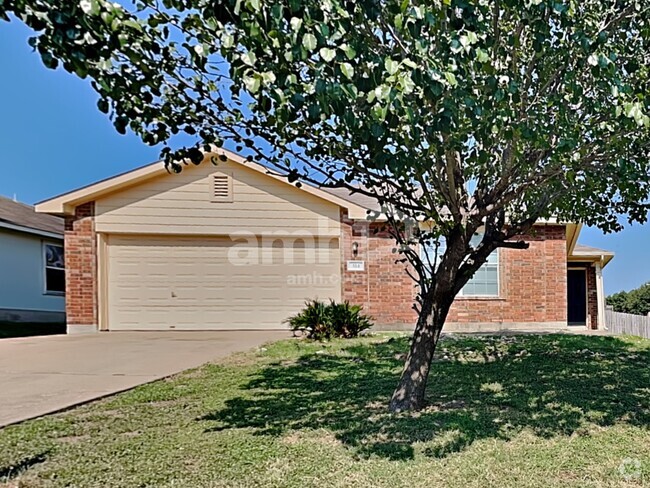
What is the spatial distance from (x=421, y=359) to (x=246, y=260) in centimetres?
826

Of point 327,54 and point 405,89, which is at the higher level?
point 327,54

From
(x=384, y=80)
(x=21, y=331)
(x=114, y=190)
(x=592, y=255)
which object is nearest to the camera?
(x=384, y=80)

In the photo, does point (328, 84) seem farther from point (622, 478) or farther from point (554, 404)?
point (554, 404)

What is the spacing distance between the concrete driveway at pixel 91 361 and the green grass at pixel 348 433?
0.50m

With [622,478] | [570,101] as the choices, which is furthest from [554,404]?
[570,101]

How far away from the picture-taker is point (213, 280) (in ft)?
40.0

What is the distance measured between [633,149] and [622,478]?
8.69ft

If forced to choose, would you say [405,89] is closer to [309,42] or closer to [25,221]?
[309,42]

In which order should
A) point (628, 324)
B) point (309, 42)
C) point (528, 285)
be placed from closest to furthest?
point (309, 42), point (628, 324), point (528, 285)

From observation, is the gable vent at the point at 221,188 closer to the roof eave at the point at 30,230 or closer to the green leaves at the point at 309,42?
the roof eave at the point at 30,230

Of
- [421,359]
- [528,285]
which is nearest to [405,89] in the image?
[421,359]

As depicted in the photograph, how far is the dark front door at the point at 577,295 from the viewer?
53.2ft

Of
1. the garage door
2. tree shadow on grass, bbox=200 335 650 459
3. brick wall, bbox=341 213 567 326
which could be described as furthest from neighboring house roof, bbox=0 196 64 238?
tree shadow on grass, bbox=200 335 650 459

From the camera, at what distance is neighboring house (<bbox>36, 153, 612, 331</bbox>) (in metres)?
11.9
